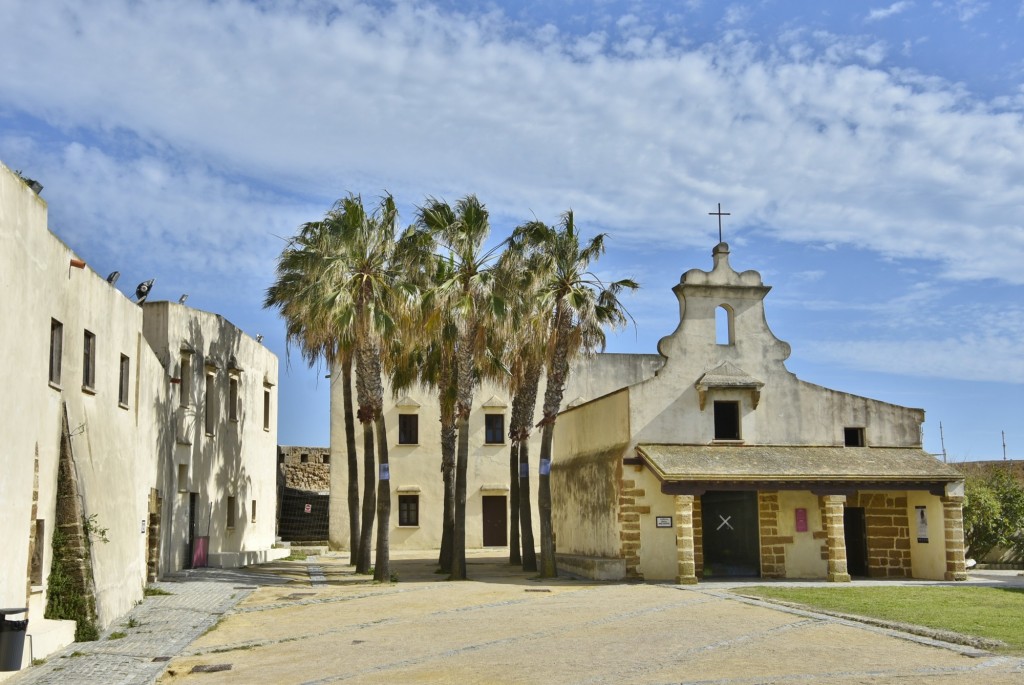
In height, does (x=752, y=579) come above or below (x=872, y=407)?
below

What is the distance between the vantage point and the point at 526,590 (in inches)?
921

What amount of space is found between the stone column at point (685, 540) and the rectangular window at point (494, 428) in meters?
18.8

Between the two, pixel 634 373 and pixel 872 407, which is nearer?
pixel 872 407

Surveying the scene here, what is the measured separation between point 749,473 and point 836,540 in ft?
8.63

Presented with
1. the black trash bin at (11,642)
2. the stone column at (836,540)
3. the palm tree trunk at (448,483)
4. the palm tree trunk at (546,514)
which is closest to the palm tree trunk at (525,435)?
the palm tree trunk at (546,514)

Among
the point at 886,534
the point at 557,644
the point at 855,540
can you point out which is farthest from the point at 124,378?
the point at 886,534

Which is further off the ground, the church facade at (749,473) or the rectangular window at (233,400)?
the rectangular window at (233,400)

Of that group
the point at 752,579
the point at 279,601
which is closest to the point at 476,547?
the point at 752,579

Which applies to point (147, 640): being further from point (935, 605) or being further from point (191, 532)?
point (191, 532)

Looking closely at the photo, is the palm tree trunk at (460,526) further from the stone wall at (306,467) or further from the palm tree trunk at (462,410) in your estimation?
the stone wall at (306,467)

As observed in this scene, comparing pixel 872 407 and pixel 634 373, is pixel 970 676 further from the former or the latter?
pixel 634 373

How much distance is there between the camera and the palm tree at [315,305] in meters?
25.0

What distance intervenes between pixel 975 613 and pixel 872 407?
32.8ft

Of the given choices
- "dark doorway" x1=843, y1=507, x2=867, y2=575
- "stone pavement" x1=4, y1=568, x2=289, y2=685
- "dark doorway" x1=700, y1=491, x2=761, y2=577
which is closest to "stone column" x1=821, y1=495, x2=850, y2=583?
"dark doorway" x1=700, y1=491, x2=761, y2=577
